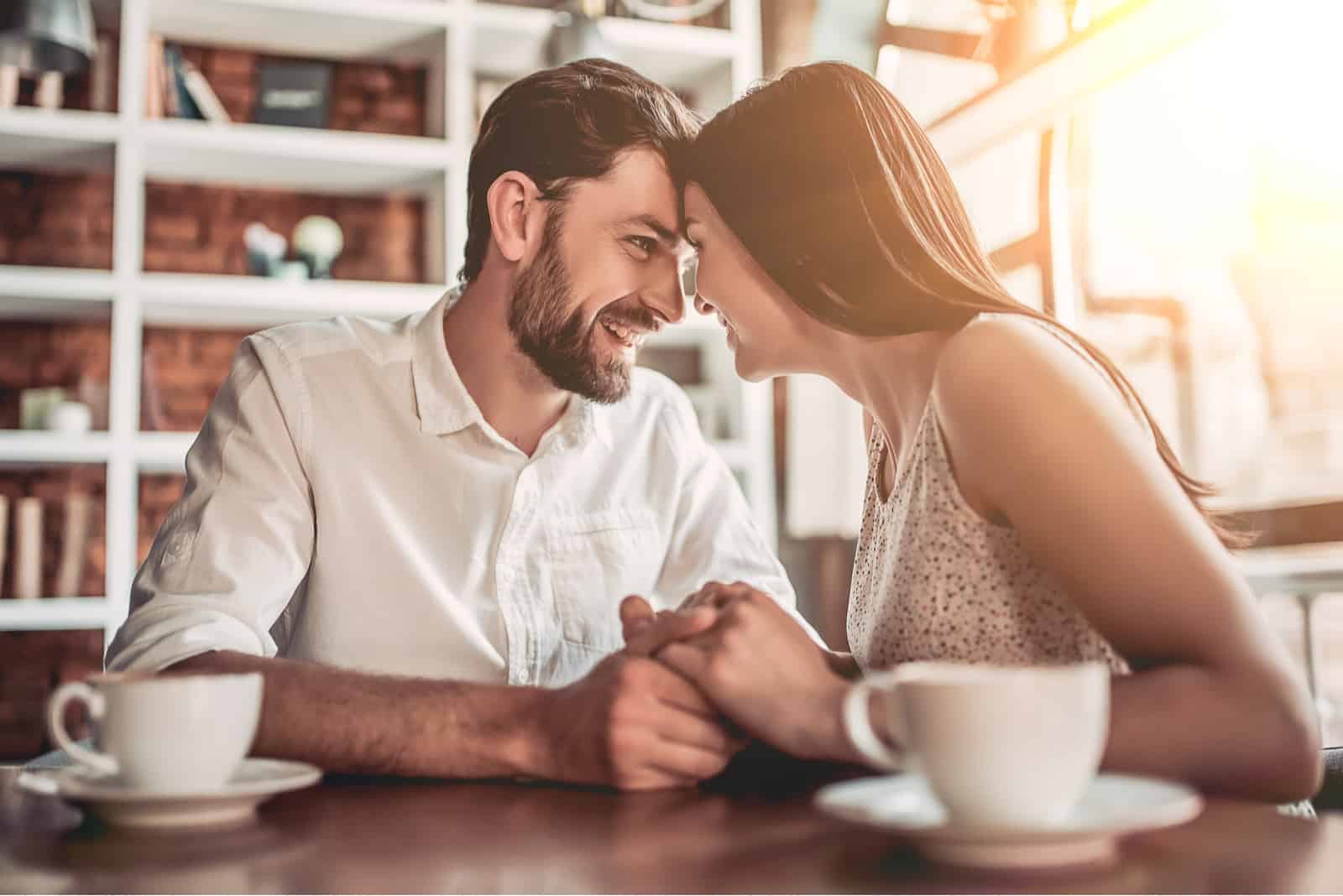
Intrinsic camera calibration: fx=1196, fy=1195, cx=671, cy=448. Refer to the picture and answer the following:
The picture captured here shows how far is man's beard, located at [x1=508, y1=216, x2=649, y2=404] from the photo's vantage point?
1702 mm

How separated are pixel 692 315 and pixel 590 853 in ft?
10.3

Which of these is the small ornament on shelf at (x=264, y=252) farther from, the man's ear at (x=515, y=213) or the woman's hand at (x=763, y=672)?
the woman's hand at (x=763, y=672)

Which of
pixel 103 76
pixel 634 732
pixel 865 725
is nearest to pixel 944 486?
pixel 634 732

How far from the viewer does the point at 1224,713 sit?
785mm

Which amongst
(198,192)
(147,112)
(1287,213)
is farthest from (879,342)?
(198,192)

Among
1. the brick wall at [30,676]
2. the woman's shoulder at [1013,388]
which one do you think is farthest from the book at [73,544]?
the woman's shoulder at [1013,388]

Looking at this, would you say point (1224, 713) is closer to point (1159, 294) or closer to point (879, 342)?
point (879, 342)

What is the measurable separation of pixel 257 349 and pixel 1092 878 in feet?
4.26

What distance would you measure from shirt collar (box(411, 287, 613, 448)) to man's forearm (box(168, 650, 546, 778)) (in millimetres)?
→ 617

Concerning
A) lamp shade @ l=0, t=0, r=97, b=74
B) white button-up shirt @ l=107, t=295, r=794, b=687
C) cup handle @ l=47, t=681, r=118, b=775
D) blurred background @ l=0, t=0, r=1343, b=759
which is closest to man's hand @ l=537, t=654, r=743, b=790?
cup handle @ l=47, t=681, r=118, b=775

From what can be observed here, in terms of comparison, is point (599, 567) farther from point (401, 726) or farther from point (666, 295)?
point (401, 726)

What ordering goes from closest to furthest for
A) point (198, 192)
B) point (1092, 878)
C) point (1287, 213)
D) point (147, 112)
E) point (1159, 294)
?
point (1092, 878) < point (1287, 213) < point (1159, 294) < point (147, 112) < point (198, 192)

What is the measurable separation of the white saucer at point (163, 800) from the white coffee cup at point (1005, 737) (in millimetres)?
411

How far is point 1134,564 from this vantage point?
0.86 meters
